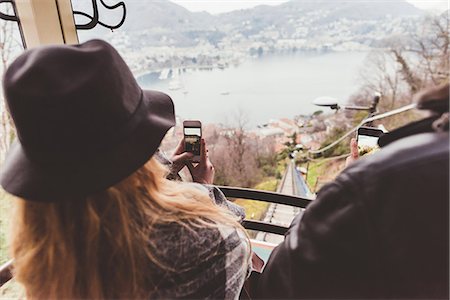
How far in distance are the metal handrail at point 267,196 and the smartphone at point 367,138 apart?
1.40 ft

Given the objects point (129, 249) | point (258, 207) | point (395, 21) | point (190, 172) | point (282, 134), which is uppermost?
point (395, 21)

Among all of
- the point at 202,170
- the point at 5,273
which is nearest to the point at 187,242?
the point at 202,170

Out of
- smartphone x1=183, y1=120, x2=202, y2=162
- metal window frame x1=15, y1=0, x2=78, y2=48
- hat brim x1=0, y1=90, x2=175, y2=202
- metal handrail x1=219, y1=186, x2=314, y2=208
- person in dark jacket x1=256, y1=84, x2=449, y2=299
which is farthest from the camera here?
metal handrail x1=219, y1=186, x2=314, y2=208

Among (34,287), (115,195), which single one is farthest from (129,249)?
(34,287)

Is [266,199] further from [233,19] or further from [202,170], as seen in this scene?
[233,19]

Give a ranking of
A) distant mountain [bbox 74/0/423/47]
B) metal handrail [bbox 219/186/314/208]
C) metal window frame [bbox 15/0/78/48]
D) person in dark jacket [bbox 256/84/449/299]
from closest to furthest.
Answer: person in dark jacket [bbox 256/84/449/299] < metal window frame [bbox 15/0/78/48] < metal handrail [bbox 219/186/314/208] < distant mountain [bbox 74/0/423/47]

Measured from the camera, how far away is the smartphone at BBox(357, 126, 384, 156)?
1.04 m

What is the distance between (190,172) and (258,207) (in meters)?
0.79

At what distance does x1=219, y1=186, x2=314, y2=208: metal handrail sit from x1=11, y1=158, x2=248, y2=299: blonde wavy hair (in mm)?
842

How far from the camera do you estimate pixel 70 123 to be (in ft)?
1.79

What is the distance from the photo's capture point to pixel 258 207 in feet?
6.01

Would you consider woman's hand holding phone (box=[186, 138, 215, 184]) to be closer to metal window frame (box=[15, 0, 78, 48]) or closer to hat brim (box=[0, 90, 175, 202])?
hat brim (box=[0, 90, 175, 202])

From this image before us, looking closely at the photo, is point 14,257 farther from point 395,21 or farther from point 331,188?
point 395,21

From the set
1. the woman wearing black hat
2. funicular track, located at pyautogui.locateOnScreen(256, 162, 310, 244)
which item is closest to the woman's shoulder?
the woman wearing black hat
